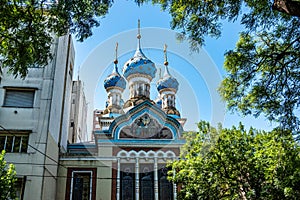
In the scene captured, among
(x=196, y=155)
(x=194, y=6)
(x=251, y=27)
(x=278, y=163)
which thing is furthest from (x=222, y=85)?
(x=196, y=155)

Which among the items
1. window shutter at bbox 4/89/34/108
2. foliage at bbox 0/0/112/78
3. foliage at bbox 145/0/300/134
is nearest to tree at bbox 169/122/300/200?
foliage at bbox 145/0/300/134

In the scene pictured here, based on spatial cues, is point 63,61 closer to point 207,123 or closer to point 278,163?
point 207,123

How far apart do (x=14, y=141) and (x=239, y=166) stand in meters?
9.31

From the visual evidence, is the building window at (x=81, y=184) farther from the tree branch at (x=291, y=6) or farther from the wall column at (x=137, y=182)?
the tree branch at (x=291, y=6)

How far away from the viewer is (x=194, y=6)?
7.06m

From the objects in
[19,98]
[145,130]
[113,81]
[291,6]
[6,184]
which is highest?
[113,81]

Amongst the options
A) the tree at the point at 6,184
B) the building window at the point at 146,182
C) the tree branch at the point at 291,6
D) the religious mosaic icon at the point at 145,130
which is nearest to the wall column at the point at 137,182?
the building window at the point at 146,182

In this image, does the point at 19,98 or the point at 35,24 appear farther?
the point at 19,98

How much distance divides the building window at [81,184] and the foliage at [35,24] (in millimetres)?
8969

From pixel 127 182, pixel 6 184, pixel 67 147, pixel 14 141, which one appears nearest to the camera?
pixel 6 184

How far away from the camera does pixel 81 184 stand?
15.2 metres

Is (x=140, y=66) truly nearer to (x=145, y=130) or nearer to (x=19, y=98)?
(x=145, y=130)

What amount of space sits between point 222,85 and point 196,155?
17.1ft

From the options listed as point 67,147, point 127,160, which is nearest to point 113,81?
point 67,147
